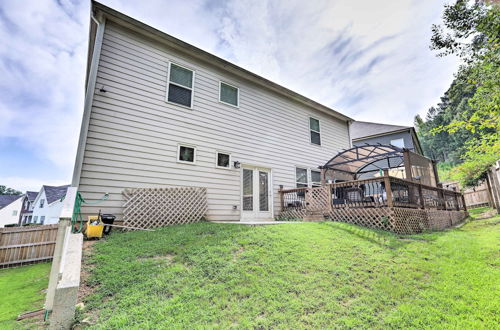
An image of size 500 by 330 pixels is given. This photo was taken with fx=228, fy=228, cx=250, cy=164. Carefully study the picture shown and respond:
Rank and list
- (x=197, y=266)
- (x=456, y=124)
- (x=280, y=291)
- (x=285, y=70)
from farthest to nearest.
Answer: (x=285, y=70), (x=456, y=124), (x=197, y=266), (x=280, y=291)

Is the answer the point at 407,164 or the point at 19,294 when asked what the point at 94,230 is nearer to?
the point at 19,294

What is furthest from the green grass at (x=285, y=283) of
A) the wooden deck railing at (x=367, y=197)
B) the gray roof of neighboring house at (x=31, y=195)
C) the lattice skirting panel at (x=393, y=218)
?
the gray roof of neighboring house at (x=31, y=195)

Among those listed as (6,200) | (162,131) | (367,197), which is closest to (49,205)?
(6,200)

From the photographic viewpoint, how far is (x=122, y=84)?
21.1 feet

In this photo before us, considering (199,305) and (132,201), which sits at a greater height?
(132,201)

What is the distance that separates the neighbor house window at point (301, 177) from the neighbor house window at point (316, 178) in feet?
1.51

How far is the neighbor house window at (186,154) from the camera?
23.2 feet

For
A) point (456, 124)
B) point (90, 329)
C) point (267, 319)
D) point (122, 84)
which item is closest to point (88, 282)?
point (90, 329)

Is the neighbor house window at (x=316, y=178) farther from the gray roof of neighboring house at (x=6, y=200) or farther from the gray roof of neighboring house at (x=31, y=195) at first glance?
the gray roof of neighboring house at (x=6, y=200)

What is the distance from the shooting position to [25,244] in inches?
276

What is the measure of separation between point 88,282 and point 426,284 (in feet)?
15.1

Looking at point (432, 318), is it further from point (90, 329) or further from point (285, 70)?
point (285, 70)

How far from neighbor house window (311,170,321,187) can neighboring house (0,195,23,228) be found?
42.3 m

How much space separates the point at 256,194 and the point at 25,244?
747 cm
